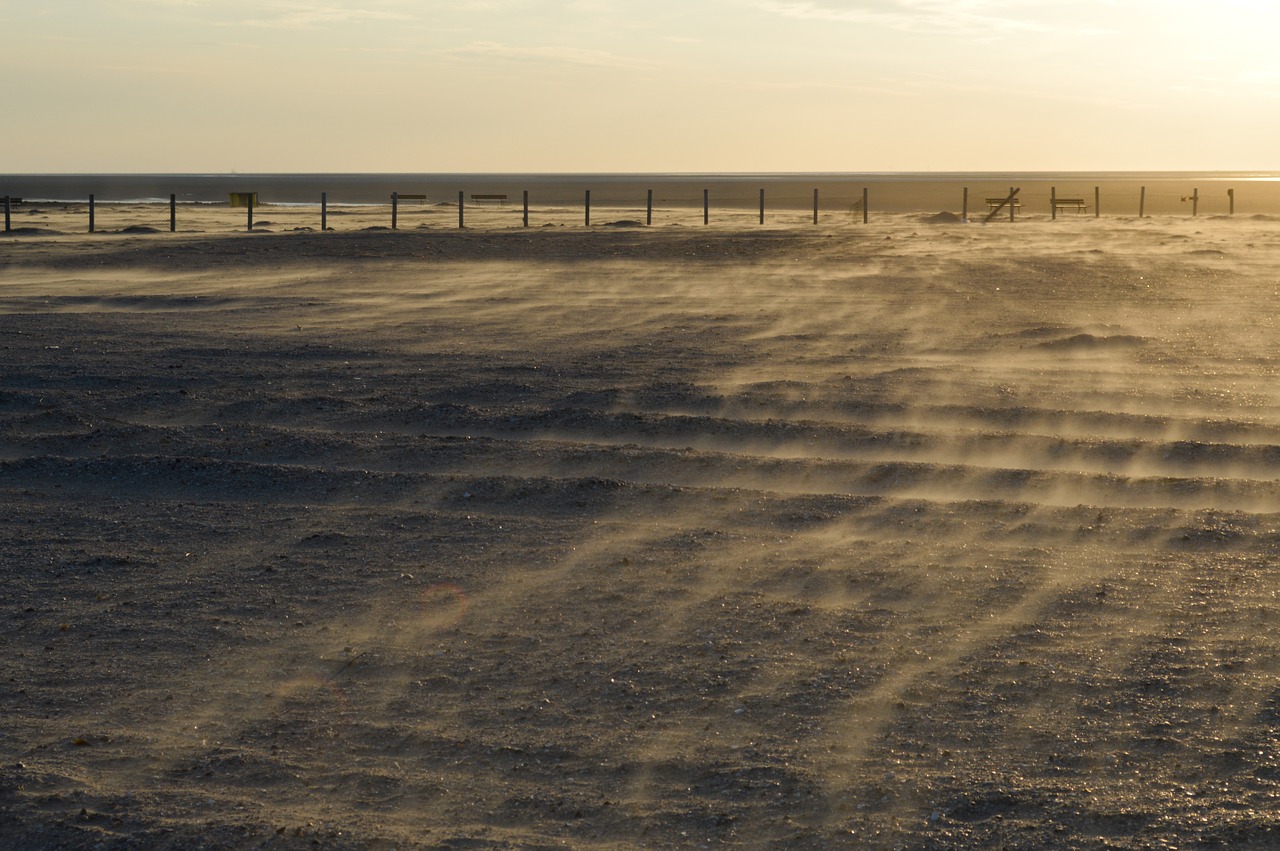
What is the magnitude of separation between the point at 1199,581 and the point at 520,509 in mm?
3676

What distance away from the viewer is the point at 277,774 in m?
4.71

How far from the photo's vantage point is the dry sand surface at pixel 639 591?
14.9 feet

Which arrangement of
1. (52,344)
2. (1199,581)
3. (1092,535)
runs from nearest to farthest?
1. (1199,581)
2. (1092,535)
3. (52,344)

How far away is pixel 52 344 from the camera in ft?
45.3

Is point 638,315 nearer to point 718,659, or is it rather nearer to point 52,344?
point 52,344

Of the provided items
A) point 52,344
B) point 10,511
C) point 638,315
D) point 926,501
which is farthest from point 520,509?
point 638,315

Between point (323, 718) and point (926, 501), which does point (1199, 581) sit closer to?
point (926, 501)

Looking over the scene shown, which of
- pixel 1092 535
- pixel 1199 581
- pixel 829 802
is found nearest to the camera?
pixel 829 802

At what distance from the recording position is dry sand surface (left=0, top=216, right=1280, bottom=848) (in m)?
4.55

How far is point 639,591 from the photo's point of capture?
662cm

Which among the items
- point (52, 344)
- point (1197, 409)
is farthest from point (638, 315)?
point (1197, 409)

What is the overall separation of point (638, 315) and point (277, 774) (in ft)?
41.6

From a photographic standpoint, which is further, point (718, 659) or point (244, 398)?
point (244, 398)

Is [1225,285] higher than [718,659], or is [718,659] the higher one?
[1225,285]
